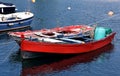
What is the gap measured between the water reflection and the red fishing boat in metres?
0.79

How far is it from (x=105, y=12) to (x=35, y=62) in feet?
133

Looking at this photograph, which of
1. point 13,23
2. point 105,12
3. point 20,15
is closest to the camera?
point 13,23

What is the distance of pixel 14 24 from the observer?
62.8 meters

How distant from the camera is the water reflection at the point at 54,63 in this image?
4319 centimetres

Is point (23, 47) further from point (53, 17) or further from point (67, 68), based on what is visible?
point (53, 17)

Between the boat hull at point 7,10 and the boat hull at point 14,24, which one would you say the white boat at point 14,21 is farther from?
the boat hull at point 7,10

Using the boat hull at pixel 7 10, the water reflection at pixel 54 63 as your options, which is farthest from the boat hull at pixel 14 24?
the water reflection at pixel 54 63

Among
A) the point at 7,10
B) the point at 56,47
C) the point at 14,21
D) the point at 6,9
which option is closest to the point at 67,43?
the point at 56,47

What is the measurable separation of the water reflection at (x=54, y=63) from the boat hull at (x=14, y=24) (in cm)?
1695

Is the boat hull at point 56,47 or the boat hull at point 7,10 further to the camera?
the boat hull at point 7,10

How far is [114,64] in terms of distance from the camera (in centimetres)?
4591

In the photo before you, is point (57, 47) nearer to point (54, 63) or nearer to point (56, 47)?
point (56, 47)

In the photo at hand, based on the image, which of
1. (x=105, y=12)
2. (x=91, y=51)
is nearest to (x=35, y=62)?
(x=91, y=51)

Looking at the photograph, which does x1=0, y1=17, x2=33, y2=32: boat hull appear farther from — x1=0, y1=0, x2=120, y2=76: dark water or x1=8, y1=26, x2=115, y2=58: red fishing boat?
x1=8, y1=26, x2=115, y2=58: red fishing boat
